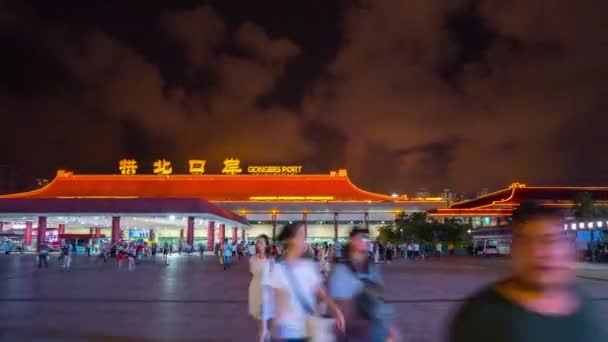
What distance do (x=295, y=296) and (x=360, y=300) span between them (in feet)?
2.35

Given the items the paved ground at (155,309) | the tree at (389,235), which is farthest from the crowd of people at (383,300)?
the tree at (389,235)

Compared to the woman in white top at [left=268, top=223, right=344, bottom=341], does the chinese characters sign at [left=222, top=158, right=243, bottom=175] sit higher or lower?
higher

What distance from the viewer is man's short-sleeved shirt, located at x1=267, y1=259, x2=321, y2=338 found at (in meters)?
5.03

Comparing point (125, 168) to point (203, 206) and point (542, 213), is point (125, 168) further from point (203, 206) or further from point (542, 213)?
point (542, 213)

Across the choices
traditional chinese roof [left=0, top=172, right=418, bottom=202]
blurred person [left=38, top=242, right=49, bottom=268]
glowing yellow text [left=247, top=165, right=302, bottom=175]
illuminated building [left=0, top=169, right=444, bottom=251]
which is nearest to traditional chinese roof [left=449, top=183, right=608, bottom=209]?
illuminated building [left=0, top=169, right=444, bottom=251]

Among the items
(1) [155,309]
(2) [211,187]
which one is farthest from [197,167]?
(1) [155,309]

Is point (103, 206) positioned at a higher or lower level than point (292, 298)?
higher

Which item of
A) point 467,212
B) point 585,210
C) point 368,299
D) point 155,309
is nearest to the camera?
point 368,299

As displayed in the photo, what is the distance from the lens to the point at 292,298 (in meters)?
5.03

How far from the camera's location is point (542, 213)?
2336 mm

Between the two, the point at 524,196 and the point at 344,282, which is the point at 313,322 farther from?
the point at 524,196

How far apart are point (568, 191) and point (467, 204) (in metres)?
13.9

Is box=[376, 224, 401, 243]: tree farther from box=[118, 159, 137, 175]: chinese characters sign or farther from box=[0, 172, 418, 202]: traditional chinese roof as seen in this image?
box=[118, 159, 137, 175]: chinese characters sign

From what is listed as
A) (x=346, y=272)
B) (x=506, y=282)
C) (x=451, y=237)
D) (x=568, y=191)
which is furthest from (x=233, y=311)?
(x=568, y=191)
